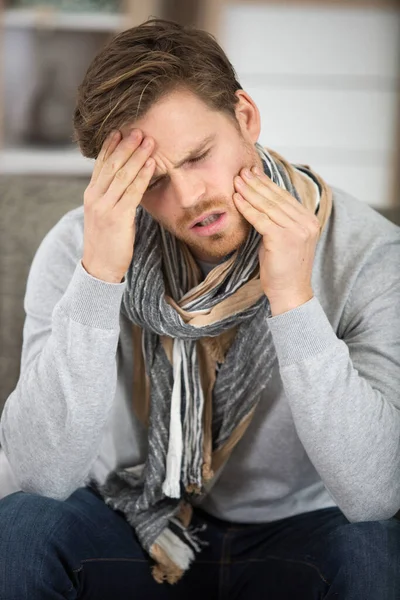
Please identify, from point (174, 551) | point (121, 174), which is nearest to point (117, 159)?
point (121, 174)

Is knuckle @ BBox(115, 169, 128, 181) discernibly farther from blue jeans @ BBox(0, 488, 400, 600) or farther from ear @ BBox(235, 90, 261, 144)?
blue jeans @ BBox(0, 488, 400, 600)

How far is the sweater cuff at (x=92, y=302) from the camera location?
120cm

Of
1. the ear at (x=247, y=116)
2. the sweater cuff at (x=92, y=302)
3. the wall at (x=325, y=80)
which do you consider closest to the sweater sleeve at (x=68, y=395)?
the sweater cuff at (x=92, y=302)

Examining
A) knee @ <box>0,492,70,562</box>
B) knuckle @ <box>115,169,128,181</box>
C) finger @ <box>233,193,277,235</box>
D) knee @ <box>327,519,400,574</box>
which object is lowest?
knee @ <box>0,492,70,562</box>

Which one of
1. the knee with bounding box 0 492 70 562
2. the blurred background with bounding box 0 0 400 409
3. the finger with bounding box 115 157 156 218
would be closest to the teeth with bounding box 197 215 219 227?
the finger with bounding box 115 157 156 218

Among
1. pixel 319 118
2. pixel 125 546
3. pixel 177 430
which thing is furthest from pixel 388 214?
pixel 319 118

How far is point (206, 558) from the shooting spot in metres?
1.33

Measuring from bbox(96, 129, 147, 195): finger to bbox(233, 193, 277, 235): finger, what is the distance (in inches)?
6.9

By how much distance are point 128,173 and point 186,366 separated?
1.18 feet

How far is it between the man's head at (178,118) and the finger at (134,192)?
1.0 inches

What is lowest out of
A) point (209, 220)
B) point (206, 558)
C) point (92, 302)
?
point (206, 558)

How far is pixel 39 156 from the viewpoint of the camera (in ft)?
11.3

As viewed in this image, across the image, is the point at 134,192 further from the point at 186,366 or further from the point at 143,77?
the point at 186,366

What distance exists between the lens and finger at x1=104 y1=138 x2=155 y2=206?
1.18 m
